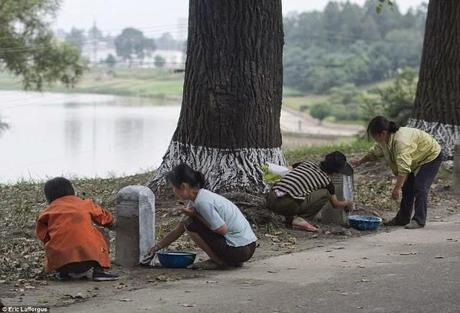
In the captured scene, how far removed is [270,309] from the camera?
6195 millimetres

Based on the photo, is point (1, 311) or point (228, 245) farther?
point (228, 245)

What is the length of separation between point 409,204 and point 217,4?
357 centimetres

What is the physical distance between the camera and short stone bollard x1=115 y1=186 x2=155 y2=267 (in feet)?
25.6

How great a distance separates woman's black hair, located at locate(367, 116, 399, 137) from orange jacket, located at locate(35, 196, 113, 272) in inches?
147

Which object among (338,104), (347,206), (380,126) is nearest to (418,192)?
(347,206)

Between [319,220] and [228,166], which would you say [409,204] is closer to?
[319,220]

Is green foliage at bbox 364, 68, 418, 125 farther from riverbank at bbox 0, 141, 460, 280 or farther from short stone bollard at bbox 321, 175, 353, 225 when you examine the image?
short stone bollard at bbox 321, 175, 353, 225

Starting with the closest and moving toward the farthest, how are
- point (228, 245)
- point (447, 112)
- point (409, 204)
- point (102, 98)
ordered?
point (228, 245), point (409, 204), point (447, 112), point (102, 98)

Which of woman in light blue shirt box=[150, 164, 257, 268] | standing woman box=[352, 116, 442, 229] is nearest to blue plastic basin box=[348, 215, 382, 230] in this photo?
standing woman box=[352, 116, 442, 229]

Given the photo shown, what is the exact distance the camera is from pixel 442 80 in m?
15.8

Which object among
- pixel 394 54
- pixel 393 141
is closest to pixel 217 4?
pixel 393 141

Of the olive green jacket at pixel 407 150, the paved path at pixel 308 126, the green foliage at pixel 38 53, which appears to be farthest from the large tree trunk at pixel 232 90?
the paved path at pixel 308 126

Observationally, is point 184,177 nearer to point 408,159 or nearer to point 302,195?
point 302,195

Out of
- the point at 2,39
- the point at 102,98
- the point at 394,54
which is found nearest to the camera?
the point at 2,39
